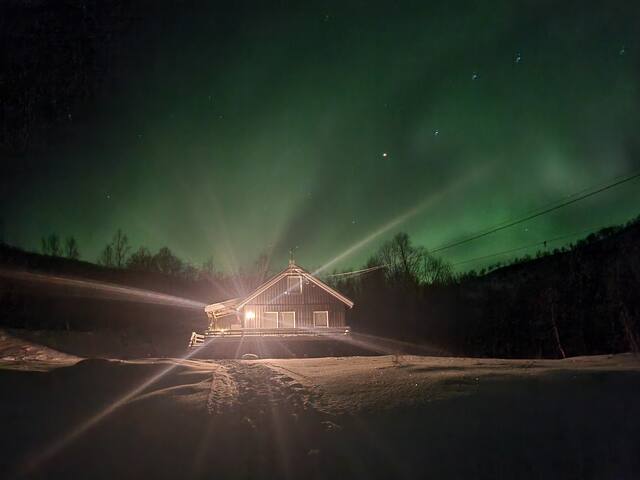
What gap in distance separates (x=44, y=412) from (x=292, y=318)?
90.4 ft

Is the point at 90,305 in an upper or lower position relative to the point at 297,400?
upper

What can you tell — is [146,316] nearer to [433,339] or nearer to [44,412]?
[433,339]

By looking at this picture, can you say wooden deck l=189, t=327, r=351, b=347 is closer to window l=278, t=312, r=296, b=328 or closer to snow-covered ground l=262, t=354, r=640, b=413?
window l=278, t=312, r=296, b=328

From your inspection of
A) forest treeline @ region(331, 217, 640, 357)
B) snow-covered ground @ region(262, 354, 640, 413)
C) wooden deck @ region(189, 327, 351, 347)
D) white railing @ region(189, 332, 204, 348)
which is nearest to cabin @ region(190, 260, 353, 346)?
wooden deck @ region(189, 327, 351, 347)

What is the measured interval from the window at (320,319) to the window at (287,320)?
62.6 inches

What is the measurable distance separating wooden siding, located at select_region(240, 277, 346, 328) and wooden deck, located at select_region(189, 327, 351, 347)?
236 cm

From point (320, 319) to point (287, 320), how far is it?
2512 millimetres

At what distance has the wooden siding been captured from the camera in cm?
3534

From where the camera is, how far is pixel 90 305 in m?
46.5

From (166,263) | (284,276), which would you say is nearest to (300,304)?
(284,276)

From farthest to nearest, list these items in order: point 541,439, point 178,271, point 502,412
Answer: point 178,271
point 502,412
point 541,439

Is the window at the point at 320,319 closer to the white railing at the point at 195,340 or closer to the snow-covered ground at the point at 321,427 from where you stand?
the white railing at the point at 195,340

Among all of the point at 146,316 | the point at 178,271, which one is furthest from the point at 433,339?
the point at 178,271

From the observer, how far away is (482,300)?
5938 centimetres
